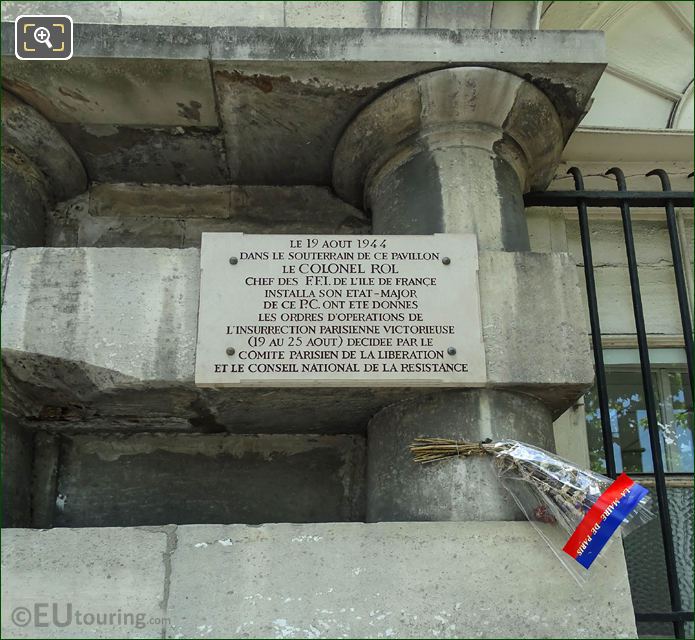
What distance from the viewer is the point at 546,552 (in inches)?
109

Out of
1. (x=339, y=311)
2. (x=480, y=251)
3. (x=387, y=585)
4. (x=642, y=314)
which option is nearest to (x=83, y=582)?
(x=387, y=585)

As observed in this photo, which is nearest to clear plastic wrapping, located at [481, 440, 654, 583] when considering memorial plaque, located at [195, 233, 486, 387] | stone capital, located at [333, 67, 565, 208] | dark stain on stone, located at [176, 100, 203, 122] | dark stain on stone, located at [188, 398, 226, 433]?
memorial plaque, located at [195, 233, 486, 387]

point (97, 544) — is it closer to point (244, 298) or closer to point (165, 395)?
point (165, 395)

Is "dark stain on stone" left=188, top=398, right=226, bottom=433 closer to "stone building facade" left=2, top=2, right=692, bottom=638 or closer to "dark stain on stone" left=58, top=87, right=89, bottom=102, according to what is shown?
"stone building facade" left=2, top=2, right=692, bottom=638

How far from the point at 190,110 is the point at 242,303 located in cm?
111

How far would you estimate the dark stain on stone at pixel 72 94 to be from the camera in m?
3.54

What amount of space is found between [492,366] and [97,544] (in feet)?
5.43

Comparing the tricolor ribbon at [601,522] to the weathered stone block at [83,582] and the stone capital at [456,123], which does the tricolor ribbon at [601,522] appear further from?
the stone capital at [456,123]

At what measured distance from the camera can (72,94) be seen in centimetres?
356

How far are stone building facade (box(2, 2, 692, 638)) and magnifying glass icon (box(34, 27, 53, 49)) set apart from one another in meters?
0.11

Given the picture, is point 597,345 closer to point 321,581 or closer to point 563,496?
point 563,496

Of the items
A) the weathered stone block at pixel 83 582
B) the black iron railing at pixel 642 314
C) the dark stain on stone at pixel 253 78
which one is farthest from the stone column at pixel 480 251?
the weathered stone block at pixel 83 582

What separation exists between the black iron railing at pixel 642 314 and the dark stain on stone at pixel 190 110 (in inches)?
69.5

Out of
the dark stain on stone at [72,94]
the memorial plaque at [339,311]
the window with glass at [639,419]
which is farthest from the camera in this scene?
the window with glass at [639,419]
